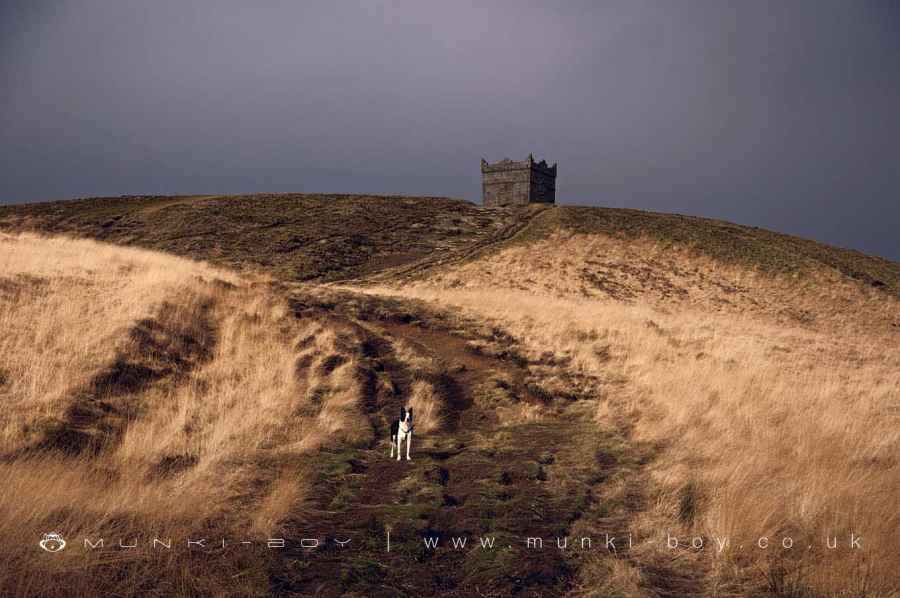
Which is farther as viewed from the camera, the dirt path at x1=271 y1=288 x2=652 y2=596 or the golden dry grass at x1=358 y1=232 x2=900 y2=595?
the golden dry grass at x1=358 y1=232 x2=900 y2=595

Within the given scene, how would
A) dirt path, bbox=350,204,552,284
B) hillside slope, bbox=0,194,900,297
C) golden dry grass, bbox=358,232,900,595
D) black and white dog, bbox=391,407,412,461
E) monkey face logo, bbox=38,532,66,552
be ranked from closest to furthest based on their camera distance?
monkey face logo, bbox=38,532,66,552 < golden dry grass, bbox=358,232,900,595 < black and white dog, bbox=391,407,412,461 < dirt path, bbox=350,204,552,284 < hillside slope, bbox=0,194,900,297

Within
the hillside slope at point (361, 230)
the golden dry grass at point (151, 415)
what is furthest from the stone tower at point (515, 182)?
the golden dry grass at point (151, 415)

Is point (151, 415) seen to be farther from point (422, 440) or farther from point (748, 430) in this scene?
point (748, 430)

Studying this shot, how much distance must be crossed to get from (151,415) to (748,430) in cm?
926

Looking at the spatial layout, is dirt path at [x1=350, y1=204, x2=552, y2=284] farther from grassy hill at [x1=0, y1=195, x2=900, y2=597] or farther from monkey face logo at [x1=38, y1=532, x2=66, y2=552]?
monkey face logo at [x1=38, y1=532, x2=66, y2=552]

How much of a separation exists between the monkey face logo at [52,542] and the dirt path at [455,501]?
1720mm

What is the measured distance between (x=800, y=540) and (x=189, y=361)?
10947mm

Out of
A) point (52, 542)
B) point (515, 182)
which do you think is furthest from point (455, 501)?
point (515, 182)

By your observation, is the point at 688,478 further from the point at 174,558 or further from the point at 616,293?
the point at 616,293

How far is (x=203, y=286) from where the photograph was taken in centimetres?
1742

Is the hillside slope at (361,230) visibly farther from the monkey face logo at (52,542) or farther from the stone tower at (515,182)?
the monkey face logo at (52,542)

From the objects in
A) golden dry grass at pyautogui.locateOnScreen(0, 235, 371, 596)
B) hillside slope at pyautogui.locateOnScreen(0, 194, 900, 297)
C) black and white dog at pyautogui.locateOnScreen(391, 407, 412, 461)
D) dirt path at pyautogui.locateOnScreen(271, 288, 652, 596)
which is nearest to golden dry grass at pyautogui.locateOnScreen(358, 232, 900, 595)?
dirt path at pyautogui.locateOnScreen(271, 288, 652, 596)

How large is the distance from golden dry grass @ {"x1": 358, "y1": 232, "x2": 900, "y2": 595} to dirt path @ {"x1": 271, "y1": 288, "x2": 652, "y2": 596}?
2.19ft

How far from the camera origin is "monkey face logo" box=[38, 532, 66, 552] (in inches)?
186
